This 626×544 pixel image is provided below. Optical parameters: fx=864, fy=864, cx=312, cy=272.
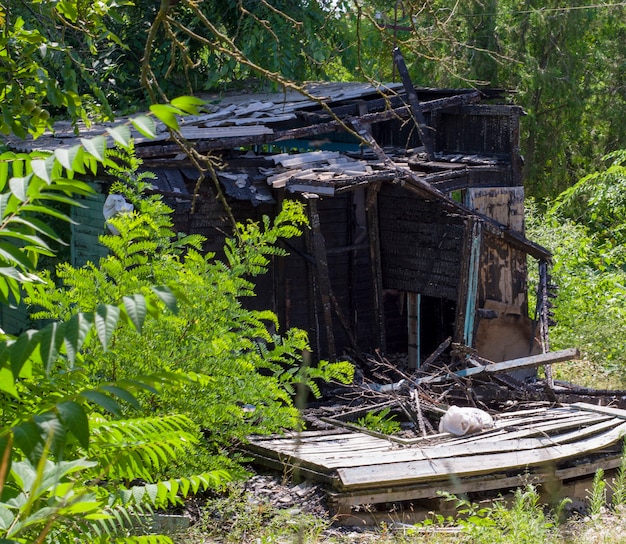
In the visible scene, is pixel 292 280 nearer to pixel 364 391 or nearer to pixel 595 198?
Answer: pixel 364 391

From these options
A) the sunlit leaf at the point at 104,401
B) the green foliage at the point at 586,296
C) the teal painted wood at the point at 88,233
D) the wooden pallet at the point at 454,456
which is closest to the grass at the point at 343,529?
the wooden pallet at the point at 454,456

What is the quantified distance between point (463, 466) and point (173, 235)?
A: 10.3 feet

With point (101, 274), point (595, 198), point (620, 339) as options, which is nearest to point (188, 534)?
point (101, 274)

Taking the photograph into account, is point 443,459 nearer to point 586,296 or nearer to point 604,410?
point 604,410

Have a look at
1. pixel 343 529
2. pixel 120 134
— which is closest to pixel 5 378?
pixel 120 134

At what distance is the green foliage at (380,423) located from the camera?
8.68 m

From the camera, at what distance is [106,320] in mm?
2285

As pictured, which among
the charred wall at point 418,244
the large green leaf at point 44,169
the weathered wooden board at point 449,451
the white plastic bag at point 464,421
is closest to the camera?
the large green leaf at point 44,169

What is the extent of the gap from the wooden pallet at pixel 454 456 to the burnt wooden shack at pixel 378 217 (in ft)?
7.35

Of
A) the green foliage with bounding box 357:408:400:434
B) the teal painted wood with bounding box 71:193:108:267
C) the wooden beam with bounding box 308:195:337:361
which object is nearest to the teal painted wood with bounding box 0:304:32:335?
the teal painted wood with bounding box 71:193:108:267

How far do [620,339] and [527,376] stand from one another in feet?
7.09

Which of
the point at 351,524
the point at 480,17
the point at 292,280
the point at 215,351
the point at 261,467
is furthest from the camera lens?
the point at 480,17

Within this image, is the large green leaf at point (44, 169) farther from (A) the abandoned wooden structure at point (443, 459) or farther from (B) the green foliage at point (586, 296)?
(B) the green foliage at point (586, 296)

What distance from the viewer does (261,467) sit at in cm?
763
